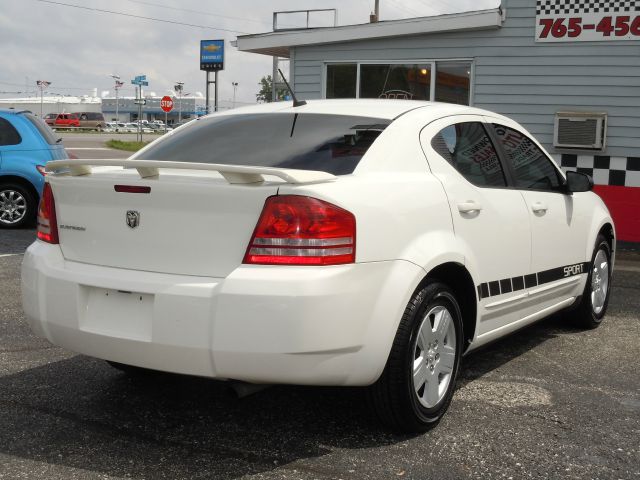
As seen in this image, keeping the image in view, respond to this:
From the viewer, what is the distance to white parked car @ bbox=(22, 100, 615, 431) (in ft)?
9.87

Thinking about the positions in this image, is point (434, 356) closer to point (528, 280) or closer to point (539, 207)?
point (528, 280)

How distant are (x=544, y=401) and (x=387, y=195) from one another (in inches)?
57.3

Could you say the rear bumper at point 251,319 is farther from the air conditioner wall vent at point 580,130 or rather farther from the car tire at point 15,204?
the car tire at point 15,204

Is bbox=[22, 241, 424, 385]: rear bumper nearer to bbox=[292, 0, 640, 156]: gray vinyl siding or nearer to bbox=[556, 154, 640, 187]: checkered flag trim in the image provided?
bbox=[556, 154, 640, 187]: checkered flag trim

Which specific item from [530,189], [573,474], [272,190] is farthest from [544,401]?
[272,190]

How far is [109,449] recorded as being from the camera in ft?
10.7

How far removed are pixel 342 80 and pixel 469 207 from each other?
8988 millimetres

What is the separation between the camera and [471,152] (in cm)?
Result: 411

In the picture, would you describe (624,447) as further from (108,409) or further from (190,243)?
Answer: (108,409)

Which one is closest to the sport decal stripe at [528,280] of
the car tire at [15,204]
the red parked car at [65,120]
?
the car tire at [15,204]

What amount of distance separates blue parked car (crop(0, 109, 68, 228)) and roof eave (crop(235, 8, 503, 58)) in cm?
400

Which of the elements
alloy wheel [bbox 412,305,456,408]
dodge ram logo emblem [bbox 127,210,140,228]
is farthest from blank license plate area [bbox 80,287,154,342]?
alloy wheel [bbox 412,305,456,408]

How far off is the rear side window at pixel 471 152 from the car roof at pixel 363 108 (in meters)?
0.10

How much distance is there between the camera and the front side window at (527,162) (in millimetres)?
4504
